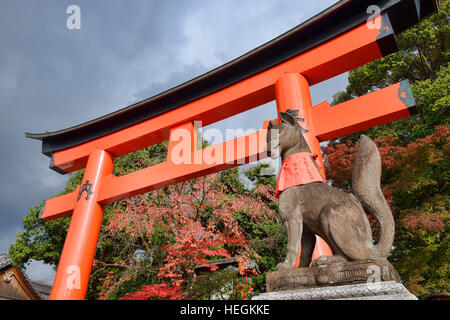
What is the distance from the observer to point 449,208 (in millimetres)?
5402

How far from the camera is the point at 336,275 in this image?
1.44m

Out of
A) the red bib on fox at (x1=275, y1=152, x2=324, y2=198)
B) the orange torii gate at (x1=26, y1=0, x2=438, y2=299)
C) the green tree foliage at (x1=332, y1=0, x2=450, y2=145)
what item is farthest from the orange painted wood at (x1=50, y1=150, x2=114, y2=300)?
the green tree foliage at (x1=332, y1=0, x2=450, y2=145)

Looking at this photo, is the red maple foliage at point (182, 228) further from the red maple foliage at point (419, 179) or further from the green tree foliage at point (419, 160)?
the red maple foliage at point (419, 179)

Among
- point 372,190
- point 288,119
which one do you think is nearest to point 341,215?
point 372,190

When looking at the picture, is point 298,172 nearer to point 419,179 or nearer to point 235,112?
point 235,112

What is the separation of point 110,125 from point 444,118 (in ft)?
26.2

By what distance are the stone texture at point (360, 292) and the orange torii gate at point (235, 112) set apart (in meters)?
1.37

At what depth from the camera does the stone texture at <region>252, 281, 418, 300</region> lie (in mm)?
1268

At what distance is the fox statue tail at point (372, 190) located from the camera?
1624 mm

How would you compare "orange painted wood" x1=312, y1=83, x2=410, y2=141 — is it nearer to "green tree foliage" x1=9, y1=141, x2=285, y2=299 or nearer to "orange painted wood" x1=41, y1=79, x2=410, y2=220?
"orange painted wood" x1=41, y1=79, x2=410, y2=220

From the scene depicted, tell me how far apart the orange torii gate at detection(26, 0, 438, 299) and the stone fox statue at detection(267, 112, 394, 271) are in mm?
1166

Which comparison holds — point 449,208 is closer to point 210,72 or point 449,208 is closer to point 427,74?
point 427,74

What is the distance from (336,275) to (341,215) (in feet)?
1.14
